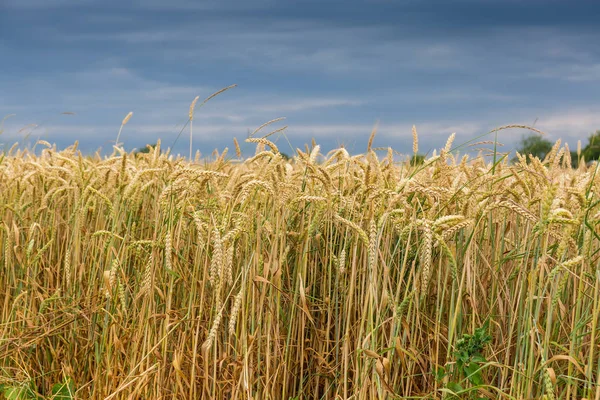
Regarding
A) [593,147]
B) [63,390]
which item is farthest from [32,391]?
[593,147]

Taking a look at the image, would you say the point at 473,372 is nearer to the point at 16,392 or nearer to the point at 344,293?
the point at 344,293

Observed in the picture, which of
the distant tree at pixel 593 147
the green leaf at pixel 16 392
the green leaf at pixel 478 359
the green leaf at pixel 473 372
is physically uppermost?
the distant tree at pixel 593 147

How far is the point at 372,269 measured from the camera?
7.18ft

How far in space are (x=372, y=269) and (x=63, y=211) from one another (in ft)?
8.78

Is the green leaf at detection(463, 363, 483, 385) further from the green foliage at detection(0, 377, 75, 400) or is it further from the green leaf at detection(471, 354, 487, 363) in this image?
the green foliage at detection(0, 377, 75, 400)

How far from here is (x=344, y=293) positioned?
2471 millimetres

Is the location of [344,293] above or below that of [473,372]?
above

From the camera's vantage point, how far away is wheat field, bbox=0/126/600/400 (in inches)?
85.4

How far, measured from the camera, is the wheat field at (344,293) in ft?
7.12

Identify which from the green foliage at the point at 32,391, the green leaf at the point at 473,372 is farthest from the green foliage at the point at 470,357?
the green foliage at the point at 32,391

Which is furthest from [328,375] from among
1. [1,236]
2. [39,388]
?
[1,236]

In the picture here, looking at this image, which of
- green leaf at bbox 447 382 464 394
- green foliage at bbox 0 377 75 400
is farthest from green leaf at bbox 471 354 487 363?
green foliage at bbox 0 377 75 400

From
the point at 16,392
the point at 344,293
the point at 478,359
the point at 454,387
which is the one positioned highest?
the point at 344,293

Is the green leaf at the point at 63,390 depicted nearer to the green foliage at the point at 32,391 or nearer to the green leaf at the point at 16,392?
the green foliage at the point at 32,391
